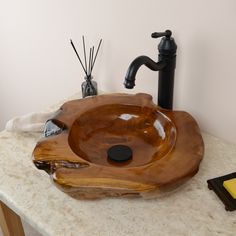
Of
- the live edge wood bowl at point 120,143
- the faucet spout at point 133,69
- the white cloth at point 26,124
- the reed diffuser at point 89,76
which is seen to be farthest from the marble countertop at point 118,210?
the reed diffuser at point 89,76

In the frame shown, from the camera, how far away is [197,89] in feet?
3.13

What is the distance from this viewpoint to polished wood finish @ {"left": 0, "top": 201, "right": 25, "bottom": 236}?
0.97m

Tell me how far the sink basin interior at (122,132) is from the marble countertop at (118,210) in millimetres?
121

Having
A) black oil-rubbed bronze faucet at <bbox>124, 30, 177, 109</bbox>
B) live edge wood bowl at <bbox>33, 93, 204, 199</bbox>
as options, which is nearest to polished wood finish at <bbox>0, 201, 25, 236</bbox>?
live edge wood bowl at <bbox>33, 93, 204, 199</bbox>

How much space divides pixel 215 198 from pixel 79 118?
428mm

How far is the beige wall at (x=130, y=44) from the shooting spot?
2.81 feet

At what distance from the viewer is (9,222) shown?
100 centimetres

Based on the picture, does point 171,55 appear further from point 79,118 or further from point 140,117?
point 79,118

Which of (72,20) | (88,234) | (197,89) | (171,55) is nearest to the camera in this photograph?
(88,234)

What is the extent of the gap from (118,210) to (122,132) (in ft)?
0.97

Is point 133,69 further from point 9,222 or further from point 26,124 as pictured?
point 9,222

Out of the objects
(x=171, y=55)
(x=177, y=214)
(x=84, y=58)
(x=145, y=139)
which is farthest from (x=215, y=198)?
(x=84, y=58)

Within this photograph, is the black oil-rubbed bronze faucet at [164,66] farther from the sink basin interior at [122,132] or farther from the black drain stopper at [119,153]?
the black drain stopper at [119,153]

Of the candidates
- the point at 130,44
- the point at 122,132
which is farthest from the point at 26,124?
the point at 130,44
